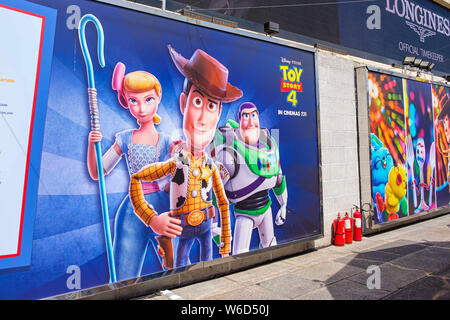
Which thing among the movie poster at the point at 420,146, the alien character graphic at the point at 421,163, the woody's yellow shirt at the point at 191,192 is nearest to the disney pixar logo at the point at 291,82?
the woody's yellow shirt at the point at 191,192

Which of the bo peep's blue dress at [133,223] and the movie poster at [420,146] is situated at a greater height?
the movie poster at [420,146]

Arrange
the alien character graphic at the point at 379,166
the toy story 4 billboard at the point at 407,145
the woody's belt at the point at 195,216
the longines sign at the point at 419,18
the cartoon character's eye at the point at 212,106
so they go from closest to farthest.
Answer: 1. the woody's belt at the point at 195,216
2. the cartoon character's eye at the point at 212,106
3. the alien character graphic at the point at 379,166
4. the toy story 4 billboard at the point at 407,145
5. the longines sign at the point at 419,18

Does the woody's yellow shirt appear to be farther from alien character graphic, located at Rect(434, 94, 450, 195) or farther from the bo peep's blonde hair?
alien character graphic, located at Rect(434, 94, 450, 195)

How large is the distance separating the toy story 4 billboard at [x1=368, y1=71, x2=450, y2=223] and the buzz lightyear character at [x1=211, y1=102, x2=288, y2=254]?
355 cm

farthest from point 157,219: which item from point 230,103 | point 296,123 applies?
point 296,123

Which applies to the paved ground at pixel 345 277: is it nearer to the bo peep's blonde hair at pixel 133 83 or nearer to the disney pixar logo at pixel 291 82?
the bo peep's blonde hair at pixel 133 83

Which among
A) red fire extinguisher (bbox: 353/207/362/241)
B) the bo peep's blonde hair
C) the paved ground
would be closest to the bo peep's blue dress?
the bo peep's blonde hair

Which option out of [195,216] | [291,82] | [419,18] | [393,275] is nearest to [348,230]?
[393,275]

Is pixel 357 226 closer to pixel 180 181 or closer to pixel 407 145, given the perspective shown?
pixel 407 145

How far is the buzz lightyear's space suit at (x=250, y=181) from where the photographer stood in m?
5.54

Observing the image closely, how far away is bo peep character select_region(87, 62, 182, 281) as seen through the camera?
4.33 m

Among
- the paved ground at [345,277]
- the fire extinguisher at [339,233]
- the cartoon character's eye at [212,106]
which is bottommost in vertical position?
the paved ground at [345,277]

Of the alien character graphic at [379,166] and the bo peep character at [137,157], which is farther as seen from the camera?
the alien character graphic at [379,166]

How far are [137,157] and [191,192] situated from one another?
1012mm
